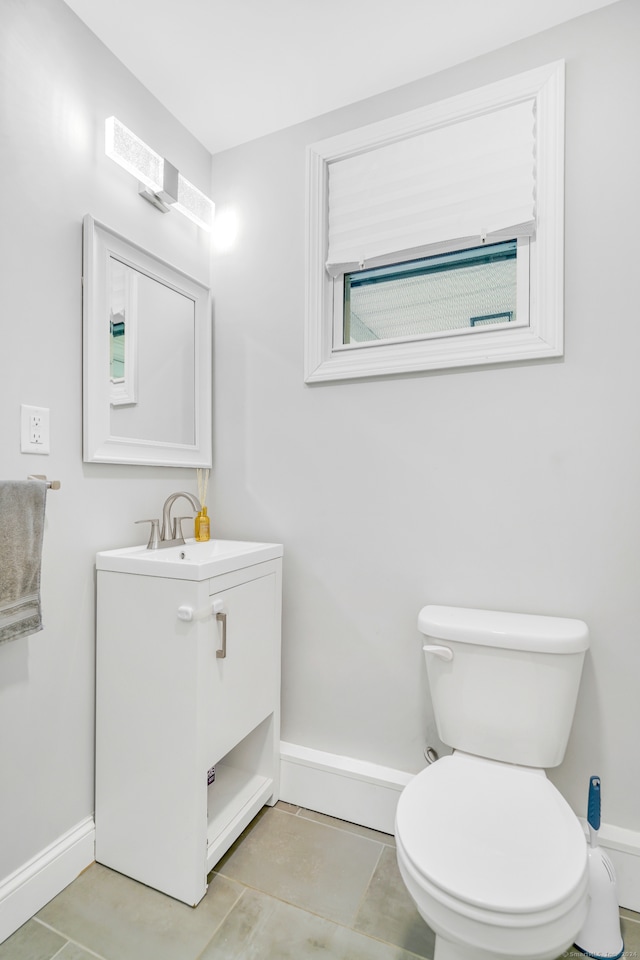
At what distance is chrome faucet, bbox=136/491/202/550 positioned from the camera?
1573 millimetres

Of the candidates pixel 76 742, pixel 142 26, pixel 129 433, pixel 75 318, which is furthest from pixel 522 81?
pixel 76 742

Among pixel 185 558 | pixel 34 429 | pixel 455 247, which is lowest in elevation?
pixel 185 558

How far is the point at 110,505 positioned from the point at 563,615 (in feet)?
4.57

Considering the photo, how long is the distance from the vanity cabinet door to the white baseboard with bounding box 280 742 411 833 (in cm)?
24

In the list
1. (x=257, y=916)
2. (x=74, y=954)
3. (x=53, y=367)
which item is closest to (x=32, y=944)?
(x=74, y=954)

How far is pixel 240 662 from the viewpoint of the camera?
1.44 m

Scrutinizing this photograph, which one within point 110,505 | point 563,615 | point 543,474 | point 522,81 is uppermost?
point 522,81

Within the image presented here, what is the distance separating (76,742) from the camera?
1375 millimetres

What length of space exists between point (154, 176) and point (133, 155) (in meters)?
0.08

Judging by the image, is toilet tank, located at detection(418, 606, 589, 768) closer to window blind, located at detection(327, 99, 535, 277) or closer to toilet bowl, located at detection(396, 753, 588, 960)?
toilet bowl, located at detection(396, 753, 588, 960)

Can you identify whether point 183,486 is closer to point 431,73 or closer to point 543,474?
point 543,474

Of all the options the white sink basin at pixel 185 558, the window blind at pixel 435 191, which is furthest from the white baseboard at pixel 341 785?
the window blind at pixel 435 191

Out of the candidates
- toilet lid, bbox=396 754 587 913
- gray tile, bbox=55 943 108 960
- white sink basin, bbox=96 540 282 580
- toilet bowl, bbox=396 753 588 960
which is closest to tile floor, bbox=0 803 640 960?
gray tile, bbox=55 943 108 960

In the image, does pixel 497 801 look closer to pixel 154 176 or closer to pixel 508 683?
pixel 508 683
